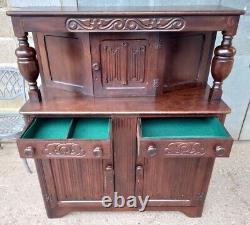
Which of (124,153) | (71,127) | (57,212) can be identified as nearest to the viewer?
(71,127)

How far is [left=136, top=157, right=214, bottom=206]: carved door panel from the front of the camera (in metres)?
1.42

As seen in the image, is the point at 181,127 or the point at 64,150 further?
the point at 181,127

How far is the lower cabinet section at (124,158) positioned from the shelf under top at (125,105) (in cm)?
7

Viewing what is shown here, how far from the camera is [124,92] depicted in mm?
1397

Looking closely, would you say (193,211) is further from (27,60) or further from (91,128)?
(27,60)

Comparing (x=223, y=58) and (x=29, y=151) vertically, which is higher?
(x=223, y=58)

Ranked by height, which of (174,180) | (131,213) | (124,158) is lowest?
(131,213)

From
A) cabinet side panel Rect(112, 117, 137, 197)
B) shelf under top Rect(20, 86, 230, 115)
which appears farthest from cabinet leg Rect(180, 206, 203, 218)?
shelf under top Rect(20, 86, 230, 115)

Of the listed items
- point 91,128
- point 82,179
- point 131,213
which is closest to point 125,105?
point 91,128

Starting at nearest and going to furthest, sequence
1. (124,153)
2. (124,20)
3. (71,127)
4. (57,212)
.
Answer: (124,20) < (71,127) < (124,153) < (57,212)

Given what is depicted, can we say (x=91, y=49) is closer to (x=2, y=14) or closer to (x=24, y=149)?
(x=24, y=149)

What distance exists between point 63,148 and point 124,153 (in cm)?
39

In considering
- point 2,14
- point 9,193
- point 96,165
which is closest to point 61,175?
point 96,165

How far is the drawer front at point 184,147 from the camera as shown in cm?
113
